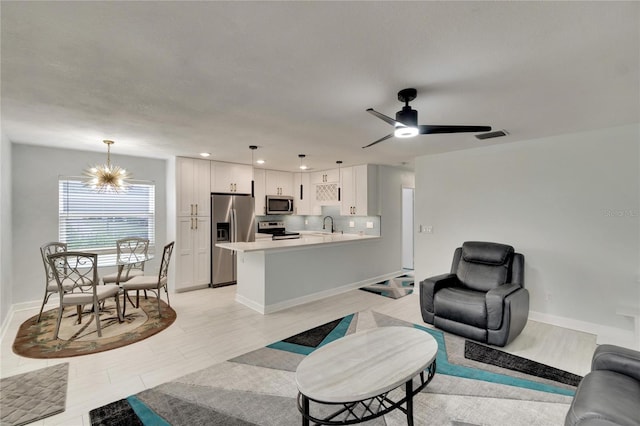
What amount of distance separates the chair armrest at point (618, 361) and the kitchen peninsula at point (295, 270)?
333cm

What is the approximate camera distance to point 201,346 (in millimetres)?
3123

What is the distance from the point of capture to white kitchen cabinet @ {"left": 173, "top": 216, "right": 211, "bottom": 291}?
17.0 ft

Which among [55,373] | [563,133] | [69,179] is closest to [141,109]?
[55,373]

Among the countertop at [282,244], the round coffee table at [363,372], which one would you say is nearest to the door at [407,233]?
the countertop at [282,244]

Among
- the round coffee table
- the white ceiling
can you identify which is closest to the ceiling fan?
the white ceiling

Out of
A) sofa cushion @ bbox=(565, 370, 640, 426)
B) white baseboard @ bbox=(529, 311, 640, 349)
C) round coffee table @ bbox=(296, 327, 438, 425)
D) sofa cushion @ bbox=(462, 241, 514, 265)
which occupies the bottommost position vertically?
white baseboard @ bbox=(529, 311, 640, 349)

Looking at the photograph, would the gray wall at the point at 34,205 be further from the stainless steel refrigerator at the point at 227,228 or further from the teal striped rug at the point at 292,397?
the teal striped rug at the point at 292,397

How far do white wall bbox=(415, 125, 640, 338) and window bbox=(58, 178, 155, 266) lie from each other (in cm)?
553

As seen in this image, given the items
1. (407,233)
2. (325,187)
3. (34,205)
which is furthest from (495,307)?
(34,205)

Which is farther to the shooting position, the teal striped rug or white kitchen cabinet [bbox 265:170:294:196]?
white kitchen cabinet [bbox 265:170:294:196]

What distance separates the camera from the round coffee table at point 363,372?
1.59 m

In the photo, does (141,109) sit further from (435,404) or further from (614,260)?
(614,260)

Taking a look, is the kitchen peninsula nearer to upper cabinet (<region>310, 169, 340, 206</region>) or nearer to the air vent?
upper cabinet (<region>310, 169, 340, 206</region>)

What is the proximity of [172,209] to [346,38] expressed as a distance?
15.6 ft
